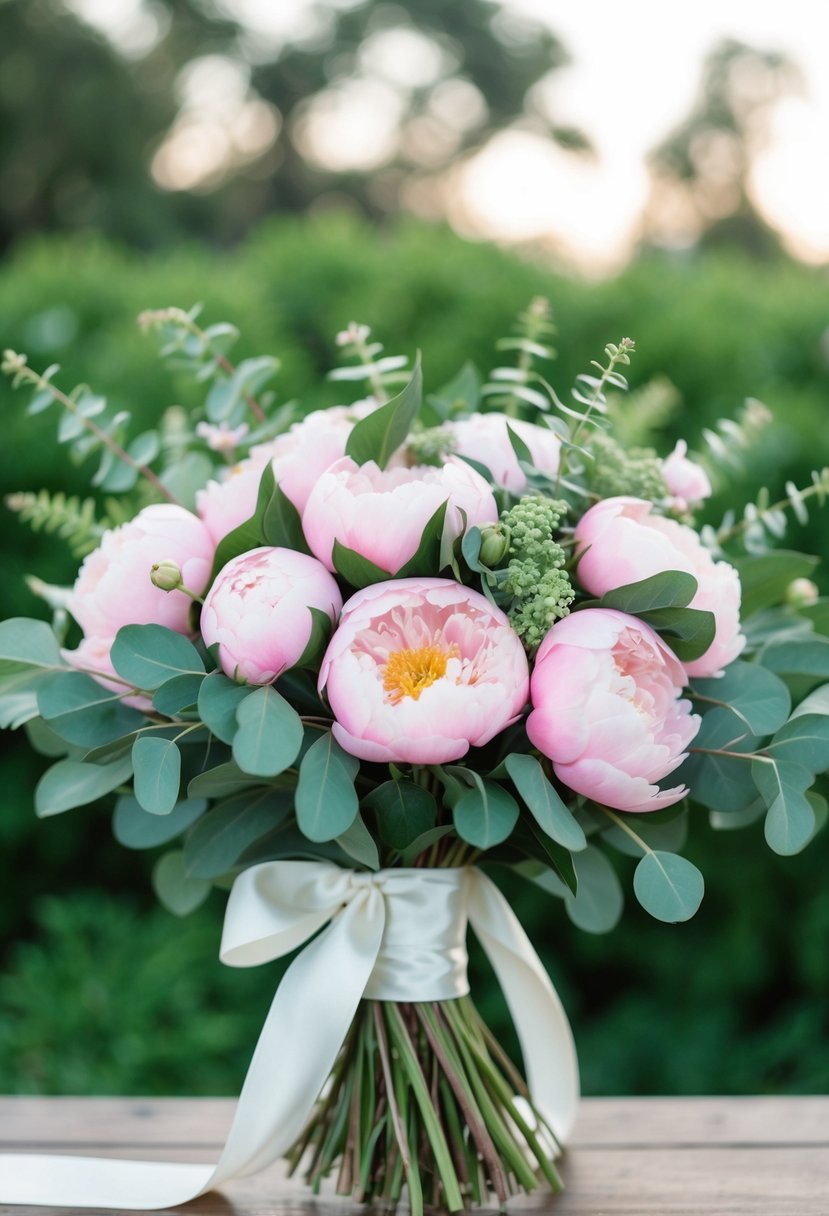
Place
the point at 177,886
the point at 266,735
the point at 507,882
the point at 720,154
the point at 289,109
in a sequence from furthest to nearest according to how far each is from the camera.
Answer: the point at 720,154
the point at 289,109
the point at 507,882
the point at 177,886
the point at 266,735

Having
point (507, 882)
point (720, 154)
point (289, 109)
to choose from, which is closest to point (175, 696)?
point (507, 882)

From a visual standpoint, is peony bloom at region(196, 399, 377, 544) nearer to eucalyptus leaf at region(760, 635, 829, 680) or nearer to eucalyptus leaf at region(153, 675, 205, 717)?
eucalyptus leaf at region(153, 675, 205, 717)

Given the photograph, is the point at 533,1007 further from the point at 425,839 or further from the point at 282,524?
the point at 282,524

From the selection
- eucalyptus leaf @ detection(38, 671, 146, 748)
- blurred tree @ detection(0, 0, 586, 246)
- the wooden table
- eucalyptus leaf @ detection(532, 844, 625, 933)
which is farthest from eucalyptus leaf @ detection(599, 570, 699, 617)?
blurred tree @ detection(0, 0, 586, 246)

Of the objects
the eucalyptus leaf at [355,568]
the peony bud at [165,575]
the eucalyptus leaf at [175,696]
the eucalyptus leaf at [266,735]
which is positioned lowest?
the eucalyptus leaf at [175,696]

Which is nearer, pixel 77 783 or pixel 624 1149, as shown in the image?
pixel 77 783

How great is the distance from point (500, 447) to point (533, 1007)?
46 centimetres

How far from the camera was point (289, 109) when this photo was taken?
1180 cm

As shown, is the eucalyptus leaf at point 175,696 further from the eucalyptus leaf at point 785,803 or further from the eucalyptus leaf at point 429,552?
the eucalyptus leaf at point 785,803

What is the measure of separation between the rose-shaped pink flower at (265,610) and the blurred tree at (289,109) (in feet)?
32.2

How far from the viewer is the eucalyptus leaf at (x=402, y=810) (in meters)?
0.71

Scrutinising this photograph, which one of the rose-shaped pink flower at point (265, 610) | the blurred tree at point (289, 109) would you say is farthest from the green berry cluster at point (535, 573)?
the blurred tree at point (289, 109)

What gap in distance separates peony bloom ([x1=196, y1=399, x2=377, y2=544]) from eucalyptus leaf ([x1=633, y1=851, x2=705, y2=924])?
1.02 ft

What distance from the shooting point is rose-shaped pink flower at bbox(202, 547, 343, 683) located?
0.67m
